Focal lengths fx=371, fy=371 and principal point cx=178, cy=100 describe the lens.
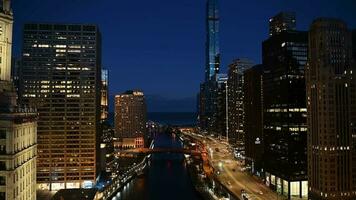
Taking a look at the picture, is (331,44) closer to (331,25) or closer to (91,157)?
(331,25)

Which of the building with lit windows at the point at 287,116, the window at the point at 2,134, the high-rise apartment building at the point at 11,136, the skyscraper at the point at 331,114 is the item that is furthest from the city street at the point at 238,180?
the window at the point at 2,134

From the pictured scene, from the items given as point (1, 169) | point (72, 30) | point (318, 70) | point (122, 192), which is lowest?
point (122, 192)

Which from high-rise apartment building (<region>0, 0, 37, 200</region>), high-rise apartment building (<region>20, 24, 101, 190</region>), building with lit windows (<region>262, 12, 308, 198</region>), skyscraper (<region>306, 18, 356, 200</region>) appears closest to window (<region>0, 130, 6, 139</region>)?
high-rise apartment building (<region>0, 0, 37, 200</region>)

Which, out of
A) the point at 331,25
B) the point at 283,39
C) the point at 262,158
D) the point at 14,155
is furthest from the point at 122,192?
the point at 14,155

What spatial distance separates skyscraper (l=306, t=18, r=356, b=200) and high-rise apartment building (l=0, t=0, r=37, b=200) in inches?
2728

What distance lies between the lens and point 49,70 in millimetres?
127625

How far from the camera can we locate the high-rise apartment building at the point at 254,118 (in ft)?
452

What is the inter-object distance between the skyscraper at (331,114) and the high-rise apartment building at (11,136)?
69282mm

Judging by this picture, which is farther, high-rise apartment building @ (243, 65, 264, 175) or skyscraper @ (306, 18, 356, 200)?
high-rise apartment building @ (243, 65, 264, 175)

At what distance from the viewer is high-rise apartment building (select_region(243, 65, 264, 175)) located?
138m

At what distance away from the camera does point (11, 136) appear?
3088 cm

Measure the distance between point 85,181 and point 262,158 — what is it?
2330 inches

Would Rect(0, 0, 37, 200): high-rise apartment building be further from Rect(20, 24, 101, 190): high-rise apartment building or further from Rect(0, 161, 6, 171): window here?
Rect(20, 24, 101, 190): high-rise apartment building

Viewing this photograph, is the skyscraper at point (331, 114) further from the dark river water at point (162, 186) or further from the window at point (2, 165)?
the window at point (2, 165)
